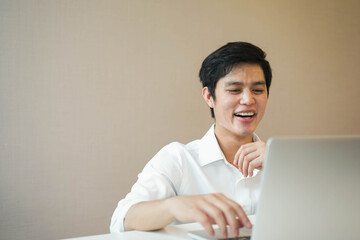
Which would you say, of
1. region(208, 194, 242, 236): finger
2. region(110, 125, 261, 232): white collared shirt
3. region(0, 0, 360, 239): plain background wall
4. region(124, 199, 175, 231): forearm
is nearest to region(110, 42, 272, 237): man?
region(110, 125, 261, 232): white collared shirt

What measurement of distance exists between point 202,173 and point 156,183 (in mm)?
231

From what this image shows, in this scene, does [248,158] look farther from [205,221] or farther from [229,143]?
[205,221]

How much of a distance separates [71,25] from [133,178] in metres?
0.98

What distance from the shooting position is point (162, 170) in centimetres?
160

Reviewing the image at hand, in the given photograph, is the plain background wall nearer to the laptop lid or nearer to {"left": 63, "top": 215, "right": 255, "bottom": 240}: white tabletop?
{"left": 63, "top": 215, "right": 255, "bottom": 240}: white tabletop

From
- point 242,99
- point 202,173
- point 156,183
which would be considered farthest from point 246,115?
point 156,183

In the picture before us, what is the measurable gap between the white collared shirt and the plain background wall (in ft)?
2.79

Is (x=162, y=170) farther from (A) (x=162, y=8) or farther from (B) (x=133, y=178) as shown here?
(A) (x=162, y=8)

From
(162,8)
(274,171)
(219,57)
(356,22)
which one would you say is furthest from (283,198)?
(356,22)

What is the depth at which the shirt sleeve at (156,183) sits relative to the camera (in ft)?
4.47

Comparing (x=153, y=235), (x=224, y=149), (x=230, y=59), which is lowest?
(x=153, y=235)

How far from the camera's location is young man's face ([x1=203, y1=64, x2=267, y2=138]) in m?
1.73

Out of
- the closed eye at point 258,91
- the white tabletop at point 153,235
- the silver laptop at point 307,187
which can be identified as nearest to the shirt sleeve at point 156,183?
the white tabletop at point 153,235

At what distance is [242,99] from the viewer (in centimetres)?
173
